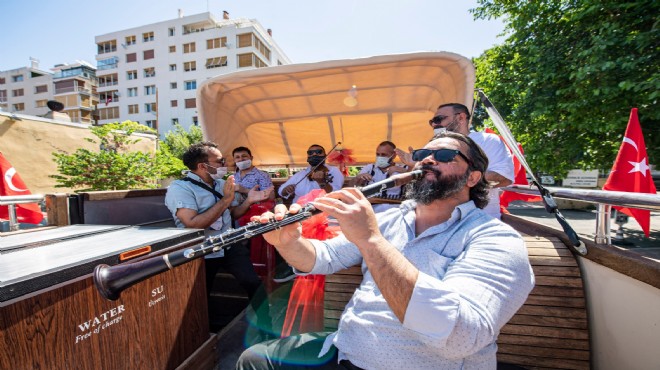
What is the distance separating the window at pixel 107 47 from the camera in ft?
136

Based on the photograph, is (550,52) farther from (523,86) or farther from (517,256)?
(517,256)

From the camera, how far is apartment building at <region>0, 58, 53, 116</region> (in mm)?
45375

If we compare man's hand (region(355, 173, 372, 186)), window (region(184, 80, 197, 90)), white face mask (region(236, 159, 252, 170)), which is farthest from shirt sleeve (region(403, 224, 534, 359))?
window (region(184, 80, 197, 90))

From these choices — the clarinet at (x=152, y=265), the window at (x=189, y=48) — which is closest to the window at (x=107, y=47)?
the window at (x=189, y=48)

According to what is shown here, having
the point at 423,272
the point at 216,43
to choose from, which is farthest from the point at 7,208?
the point at 216,43

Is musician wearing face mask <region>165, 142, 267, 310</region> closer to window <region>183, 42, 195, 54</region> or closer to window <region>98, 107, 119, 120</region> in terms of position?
window <region>183, 42, 195, 54</region>

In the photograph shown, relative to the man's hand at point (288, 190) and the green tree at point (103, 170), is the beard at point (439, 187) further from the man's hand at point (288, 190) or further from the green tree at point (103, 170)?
the green tree at point (103, 170)

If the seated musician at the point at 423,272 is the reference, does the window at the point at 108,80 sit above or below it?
above

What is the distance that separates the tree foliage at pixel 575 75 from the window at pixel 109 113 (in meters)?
45.5

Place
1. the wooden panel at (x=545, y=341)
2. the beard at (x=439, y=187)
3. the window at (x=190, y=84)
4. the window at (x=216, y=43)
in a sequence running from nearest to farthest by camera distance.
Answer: the beard at (x=439, y=187), the wooden panel at (x=545, y=341), the window at (x=216, y=43), the window at (x=190, y=84)

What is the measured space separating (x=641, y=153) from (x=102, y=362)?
5332 mm

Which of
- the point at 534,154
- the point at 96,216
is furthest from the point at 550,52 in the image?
the point at 96,216

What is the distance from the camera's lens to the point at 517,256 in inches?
48.2

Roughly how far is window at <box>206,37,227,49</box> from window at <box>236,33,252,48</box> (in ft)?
5.51
